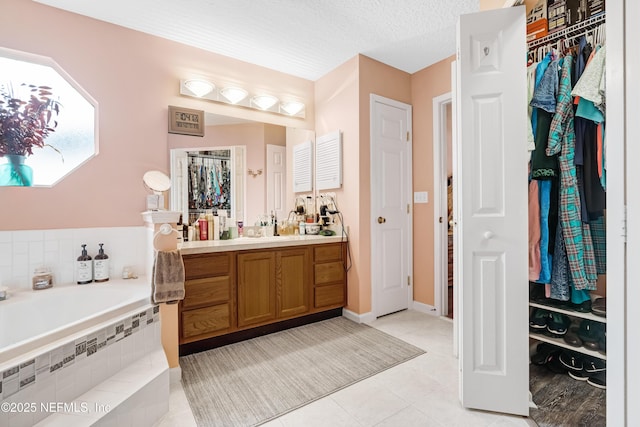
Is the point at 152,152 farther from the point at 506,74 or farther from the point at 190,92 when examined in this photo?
the point at 506,74

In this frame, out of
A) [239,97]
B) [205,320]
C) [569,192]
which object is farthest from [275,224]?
[569,192]

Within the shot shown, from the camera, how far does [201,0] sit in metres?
2.09

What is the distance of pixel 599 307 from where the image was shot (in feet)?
5.50

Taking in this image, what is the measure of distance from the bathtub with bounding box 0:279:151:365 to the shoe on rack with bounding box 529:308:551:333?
2.48 m

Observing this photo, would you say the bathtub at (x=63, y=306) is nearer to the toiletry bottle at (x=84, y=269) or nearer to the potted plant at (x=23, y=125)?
the toiletry bottle at (x=84, y=269)

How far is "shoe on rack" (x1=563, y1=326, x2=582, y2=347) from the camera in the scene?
174 cm

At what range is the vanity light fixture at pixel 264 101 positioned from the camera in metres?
2.99

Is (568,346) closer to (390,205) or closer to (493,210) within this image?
(493,210)

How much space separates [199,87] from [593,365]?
3605 mm

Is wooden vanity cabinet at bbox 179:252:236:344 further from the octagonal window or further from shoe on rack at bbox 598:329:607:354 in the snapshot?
shoe on rack at bbox 598:329:607:354

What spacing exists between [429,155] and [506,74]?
1587 millimetres

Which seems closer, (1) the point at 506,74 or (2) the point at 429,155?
(1) the point at 506,74
